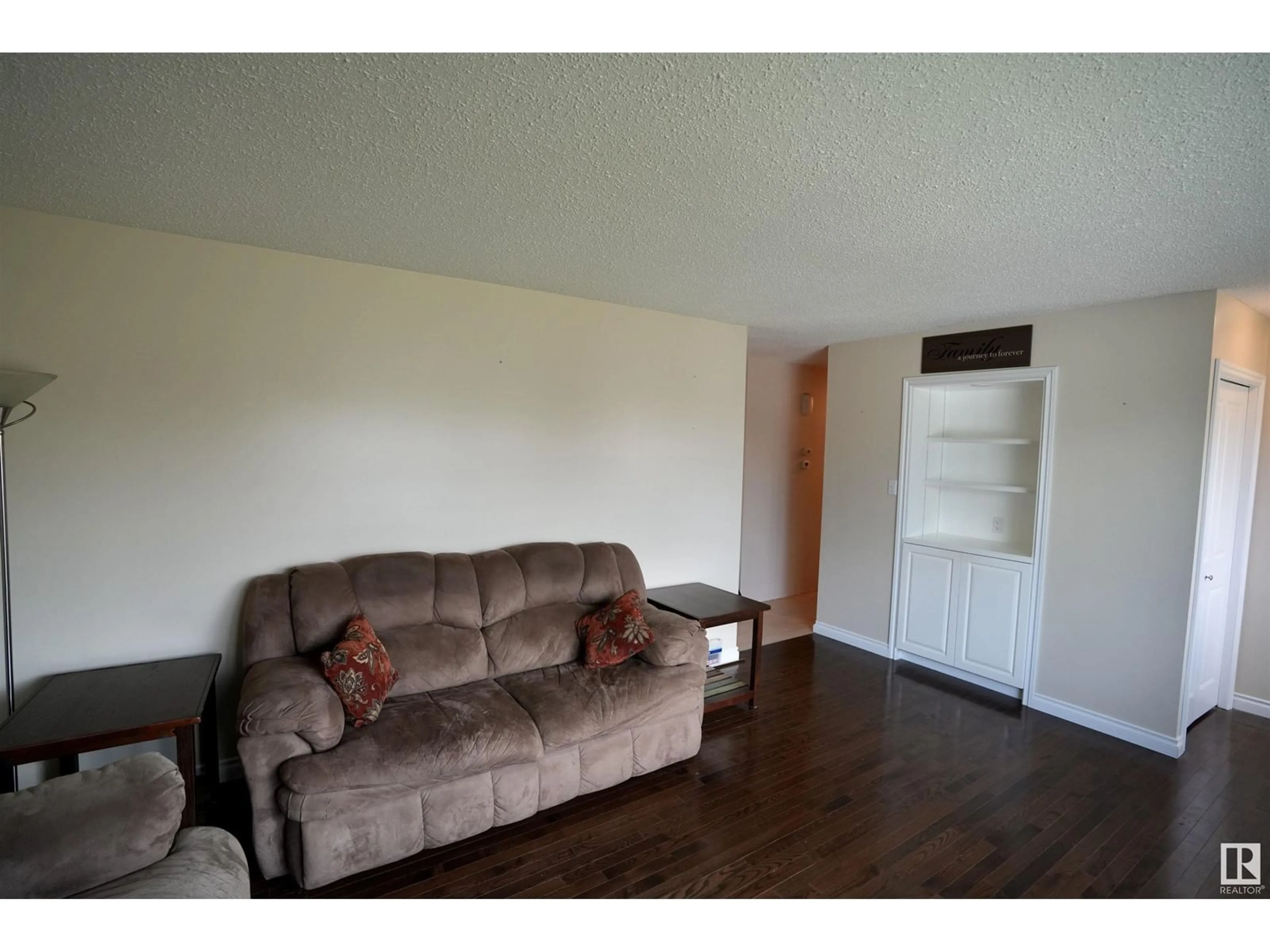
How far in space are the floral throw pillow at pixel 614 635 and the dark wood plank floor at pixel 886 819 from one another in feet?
1.87

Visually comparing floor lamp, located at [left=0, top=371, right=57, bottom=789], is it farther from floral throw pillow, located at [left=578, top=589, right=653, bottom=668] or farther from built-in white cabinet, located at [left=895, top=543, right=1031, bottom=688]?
built-in white cabinet, located at [left=895, top=543, right=1031, bottom=688]

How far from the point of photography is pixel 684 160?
170 centimetres

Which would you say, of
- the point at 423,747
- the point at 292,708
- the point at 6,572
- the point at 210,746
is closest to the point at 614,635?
the point at 423,747

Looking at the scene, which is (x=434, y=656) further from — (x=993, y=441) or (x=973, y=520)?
(x=973, y=520)

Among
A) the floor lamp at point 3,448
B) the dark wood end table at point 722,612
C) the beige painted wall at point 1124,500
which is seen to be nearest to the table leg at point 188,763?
the floor lamp at point 3,448

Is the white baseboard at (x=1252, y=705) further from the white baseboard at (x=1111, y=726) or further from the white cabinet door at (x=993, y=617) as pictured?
the white cabinet door at (x=993, y=617)

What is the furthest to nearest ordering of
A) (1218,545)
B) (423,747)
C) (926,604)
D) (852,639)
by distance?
(852,639) < (926,604) < (1218,545) < (423,747)

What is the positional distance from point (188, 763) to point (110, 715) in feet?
1.00

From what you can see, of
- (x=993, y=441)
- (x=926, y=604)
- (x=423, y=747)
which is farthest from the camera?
(x=926, y=604)

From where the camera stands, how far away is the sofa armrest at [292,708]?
6.42 feet

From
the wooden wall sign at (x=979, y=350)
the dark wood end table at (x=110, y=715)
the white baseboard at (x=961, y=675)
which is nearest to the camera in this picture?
the dark wood end table at (x=110, y=715)

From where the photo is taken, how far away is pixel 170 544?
2494 mm
